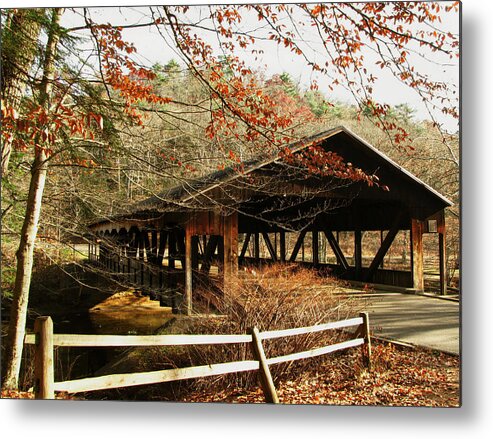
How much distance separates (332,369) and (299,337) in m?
0.53

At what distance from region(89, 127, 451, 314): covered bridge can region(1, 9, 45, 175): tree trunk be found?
222 centimetres

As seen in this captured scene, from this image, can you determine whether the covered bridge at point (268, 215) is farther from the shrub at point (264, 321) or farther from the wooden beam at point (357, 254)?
the shrub at point (264, 321)

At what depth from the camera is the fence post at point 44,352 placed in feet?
12.8

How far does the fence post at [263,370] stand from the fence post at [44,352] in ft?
6.30

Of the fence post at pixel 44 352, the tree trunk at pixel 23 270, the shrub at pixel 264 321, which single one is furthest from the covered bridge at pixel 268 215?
the fence post at pixel 44 352

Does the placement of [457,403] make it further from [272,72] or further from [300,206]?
[300,206]

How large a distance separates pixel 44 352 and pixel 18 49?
347cm

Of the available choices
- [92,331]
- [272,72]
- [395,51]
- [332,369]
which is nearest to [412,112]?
[395,51]

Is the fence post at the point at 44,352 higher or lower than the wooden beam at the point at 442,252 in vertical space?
lower

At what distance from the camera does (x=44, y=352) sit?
3.92 meters

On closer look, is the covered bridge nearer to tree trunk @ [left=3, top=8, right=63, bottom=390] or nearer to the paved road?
the paved road

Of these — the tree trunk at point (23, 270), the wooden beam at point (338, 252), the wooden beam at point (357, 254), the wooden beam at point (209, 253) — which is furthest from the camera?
the wooden beam at point (338, 252)

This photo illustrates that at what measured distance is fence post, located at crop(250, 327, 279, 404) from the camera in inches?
197

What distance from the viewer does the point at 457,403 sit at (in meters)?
4.96
